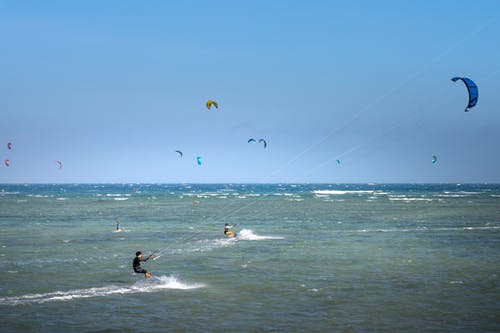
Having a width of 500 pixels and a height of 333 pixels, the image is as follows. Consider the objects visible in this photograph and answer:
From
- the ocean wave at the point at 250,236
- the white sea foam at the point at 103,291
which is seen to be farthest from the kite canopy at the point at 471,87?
the ocean wave at the point at 250,236

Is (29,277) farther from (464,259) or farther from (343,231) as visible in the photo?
(343,231)

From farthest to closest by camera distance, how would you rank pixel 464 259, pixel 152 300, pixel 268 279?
pixel 464 259 → pixel 268 279 → pixel 152 300

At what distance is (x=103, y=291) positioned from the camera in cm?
2109

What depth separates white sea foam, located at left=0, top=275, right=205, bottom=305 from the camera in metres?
19.8

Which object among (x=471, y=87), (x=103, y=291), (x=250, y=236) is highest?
(x=471, y=87)

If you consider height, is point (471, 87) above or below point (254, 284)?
above

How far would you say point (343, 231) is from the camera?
4550 cm

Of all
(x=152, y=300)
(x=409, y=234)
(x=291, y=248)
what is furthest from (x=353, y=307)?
(x=409, y=234)

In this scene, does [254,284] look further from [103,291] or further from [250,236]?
[250,236]

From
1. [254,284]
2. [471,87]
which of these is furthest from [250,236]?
[471,87]

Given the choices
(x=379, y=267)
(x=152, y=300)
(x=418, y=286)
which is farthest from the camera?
(x=379, y=267)

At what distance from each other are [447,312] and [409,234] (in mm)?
26494

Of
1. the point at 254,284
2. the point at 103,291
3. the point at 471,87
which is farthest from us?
the point at 471,87

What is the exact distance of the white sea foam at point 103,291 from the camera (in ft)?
64.8
